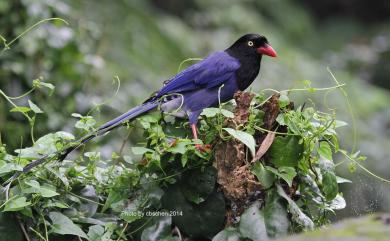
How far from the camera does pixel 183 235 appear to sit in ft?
8.55

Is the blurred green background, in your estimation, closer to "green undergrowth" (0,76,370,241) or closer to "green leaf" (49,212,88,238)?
"green undergrowth" (0,76,370,241)

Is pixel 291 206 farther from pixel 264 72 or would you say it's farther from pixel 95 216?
pixel 264 72

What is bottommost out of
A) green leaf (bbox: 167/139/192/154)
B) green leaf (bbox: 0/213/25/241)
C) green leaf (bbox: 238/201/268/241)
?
green leaf (bbox: 0/213/25/241)

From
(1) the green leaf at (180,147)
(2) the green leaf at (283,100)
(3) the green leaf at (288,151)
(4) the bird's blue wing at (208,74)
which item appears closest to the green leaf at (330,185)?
(3) the green leaf at (288,151)

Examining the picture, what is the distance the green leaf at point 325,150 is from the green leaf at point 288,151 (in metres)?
0.13

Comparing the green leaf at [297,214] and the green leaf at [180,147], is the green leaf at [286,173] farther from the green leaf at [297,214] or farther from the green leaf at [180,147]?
the green leaf at [180,147]

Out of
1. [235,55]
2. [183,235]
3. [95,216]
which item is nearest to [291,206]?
[183,235]

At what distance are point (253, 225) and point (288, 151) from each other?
31 cm

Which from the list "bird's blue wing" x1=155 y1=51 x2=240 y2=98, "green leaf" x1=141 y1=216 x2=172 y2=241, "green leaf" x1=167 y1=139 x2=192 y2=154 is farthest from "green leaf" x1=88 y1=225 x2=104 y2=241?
"bird's blue wing" x1=155 y1=51 x2=240 y2=98

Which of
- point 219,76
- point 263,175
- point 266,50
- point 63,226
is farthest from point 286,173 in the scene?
point 266,50

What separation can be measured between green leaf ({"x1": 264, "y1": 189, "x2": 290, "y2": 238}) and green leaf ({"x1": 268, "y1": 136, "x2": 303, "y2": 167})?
0.13m

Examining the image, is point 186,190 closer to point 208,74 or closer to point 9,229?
point 9,229

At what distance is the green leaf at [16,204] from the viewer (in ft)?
7.98

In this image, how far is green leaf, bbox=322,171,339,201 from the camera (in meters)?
2.62
